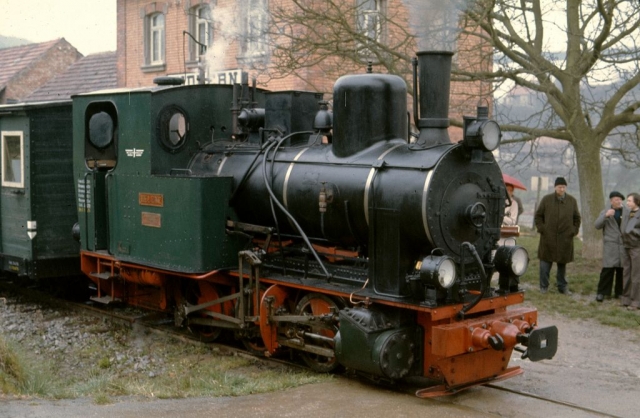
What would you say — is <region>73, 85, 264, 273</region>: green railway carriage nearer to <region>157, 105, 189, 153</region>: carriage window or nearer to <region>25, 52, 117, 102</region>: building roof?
<region>157, 105, 189, 153</region>: carriage window

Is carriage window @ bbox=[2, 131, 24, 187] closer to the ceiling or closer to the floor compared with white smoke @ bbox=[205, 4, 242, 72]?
closer to the floor

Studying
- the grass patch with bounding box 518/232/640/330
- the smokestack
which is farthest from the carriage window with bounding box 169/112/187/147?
the grass patch with bounding box 518/232/640/330

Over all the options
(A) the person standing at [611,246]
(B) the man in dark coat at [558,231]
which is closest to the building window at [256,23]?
(B) the man in dark coat at [558,231]

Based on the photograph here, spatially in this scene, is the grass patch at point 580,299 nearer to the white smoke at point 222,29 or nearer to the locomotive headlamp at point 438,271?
the locomotive headlamp at point 438,271

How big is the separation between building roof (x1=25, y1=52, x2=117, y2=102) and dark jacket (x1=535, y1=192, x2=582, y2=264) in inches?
596

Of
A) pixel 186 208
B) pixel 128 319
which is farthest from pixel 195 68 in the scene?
pixel 186 208

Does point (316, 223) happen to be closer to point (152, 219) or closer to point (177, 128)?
point (152, 219)

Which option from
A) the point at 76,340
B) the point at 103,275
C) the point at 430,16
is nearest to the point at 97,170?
the point at 103,275

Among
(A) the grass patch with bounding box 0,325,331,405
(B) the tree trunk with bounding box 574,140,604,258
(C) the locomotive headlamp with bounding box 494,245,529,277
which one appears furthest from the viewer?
(B) the tree trunk with bounding box 574,140,604,258

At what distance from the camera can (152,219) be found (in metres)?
7.85

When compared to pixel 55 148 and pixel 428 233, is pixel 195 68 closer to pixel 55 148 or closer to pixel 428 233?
pixel 55 148

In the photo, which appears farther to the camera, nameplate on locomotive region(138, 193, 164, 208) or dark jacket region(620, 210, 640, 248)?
dark jacket region(620, 210, 640, 248)

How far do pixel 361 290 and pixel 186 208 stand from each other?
82.1 inches

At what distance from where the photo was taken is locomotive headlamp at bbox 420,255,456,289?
575 centimetres
